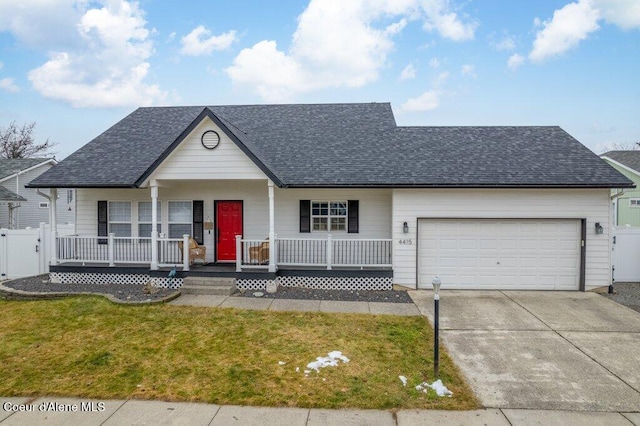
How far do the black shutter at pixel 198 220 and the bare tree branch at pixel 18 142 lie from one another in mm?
38338

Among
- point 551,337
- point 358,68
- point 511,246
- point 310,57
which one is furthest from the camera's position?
point 358,68

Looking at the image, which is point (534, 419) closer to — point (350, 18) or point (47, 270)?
point (47, 270)

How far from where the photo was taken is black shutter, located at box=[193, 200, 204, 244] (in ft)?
42.0

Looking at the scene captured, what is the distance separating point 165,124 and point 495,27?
1494cm

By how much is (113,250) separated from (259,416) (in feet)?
31.7

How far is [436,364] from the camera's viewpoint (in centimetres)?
563

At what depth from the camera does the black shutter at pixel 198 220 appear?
1280 centimetres

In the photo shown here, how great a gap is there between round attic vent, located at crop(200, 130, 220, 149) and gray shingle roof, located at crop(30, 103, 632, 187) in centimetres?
43

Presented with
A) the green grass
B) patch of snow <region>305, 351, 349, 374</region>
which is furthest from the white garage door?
patch of snow <region>305, 351, 349, 374</region>

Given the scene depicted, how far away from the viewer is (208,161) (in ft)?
35.7

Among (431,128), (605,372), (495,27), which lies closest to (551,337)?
(605,372)

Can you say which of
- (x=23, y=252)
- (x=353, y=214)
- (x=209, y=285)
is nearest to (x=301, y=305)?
(x=209, y=285)

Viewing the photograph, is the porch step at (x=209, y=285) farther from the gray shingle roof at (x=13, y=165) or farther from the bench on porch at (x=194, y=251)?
the gray shingle roof at (x=13, y=165)

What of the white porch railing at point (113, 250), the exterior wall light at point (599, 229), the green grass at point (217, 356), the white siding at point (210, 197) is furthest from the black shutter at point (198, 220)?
the exterior wall light at point (599, 229)
